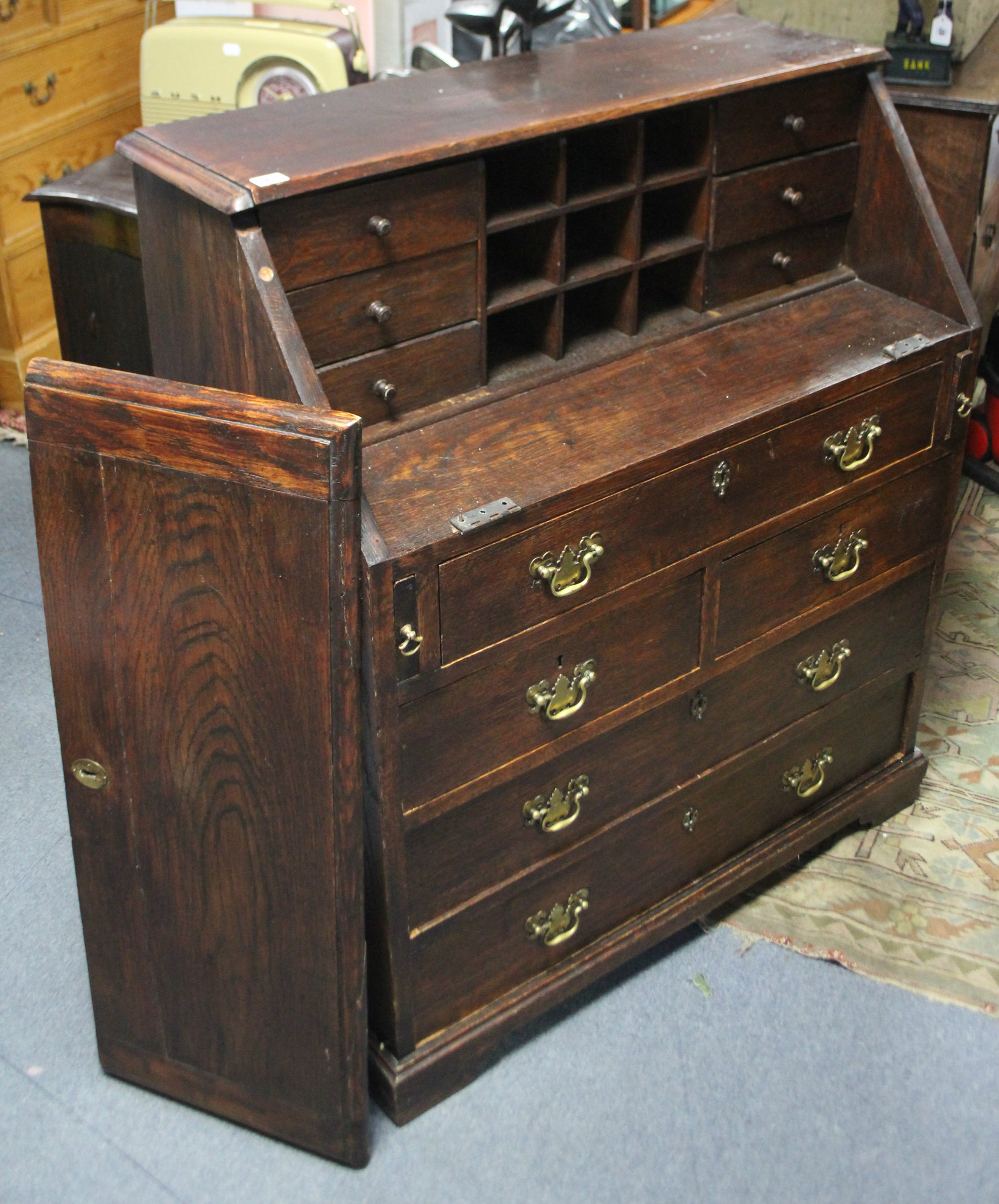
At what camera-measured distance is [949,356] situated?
2285 mm

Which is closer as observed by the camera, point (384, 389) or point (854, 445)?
point (384, 389)

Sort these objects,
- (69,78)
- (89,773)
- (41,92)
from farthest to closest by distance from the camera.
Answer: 1. (69,78)
2. (41,92)
3. (89,773)

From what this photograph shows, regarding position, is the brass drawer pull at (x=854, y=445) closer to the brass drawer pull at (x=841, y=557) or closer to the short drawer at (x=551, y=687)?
the brass drawer pull at (x=841, y=557)

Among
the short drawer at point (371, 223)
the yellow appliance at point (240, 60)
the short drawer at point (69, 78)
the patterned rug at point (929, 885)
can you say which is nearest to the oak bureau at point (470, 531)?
the short drawer at point (371, 223)

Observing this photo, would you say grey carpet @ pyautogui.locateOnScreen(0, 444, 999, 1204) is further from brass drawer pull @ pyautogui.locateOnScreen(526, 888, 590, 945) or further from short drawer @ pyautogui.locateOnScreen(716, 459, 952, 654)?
short drawer @ pyautogui.locateOnScreen(716, 459, 952, 654)

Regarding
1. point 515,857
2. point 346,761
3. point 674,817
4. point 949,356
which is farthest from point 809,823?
point 346,761

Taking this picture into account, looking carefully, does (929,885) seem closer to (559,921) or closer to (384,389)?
(559,921)

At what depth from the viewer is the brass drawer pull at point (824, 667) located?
95.1 inches

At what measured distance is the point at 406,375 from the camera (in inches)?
78.1

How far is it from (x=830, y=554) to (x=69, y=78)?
2.92 meters

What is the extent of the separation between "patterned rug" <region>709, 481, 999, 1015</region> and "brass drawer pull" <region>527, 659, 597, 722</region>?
663 mm

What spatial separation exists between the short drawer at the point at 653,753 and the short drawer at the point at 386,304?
656mm

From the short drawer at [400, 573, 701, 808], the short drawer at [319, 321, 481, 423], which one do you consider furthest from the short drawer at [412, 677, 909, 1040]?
the short drawer at [319, 321, 481, 423]

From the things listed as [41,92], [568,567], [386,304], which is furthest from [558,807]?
[41,92]
